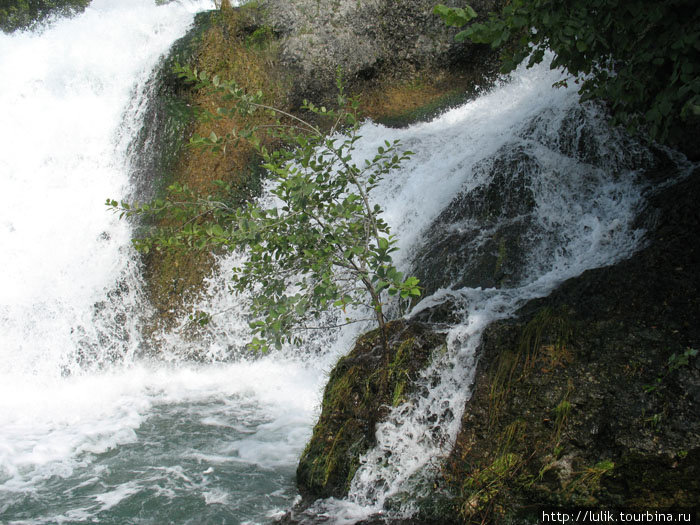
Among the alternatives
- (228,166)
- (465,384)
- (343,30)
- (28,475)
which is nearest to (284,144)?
(228,166)

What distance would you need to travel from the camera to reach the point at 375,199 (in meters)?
8.25

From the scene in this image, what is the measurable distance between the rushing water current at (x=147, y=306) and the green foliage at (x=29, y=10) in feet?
37.6

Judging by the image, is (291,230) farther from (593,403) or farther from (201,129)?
(201,129)

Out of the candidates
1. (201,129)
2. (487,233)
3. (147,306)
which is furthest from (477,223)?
(201,129)

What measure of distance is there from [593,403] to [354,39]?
32.3 ft

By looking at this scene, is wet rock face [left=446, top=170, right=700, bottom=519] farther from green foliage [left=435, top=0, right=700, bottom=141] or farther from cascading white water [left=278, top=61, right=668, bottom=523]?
green foliage [left=435, top=0, right=700, bottom=141]

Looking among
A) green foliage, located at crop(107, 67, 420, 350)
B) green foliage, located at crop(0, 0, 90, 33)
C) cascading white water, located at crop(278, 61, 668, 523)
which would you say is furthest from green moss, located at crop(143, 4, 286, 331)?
green foliage, located at crop(0, 0, 90, 33)

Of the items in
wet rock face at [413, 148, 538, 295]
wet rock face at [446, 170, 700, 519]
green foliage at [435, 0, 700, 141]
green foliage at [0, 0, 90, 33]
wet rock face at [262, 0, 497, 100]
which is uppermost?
green foliage at [0, 0, 90, 33]

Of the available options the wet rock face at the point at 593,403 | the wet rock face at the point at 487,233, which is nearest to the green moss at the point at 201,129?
the wet rock face at the point at 487,233

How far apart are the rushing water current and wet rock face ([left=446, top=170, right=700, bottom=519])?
28 cm

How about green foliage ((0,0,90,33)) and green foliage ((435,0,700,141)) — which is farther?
green foliage ((0,0,90,33))

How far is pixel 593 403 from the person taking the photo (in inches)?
128

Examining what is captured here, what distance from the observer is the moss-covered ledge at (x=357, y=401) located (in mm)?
3844

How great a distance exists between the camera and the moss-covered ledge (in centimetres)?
384
